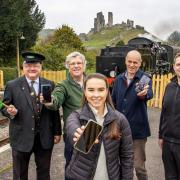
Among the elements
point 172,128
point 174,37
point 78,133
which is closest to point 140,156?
point 172,128

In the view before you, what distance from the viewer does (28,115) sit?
13.1 ft

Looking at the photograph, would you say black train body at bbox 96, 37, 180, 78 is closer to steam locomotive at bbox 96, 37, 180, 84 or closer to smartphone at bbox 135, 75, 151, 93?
steam locomotive at bbox 96, 37, 180, 84

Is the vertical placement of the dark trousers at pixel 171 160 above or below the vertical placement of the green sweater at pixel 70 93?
below

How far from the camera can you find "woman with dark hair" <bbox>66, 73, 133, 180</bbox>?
2830 mm

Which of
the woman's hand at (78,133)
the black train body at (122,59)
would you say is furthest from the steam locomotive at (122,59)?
the woman's hand at (78,133)

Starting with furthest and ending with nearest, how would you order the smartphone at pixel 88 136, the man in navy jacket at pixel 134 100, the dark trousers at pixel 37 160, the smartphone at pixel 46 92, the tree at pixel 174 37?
1. the tree at pixel 174 37
2. the man in navy jacket at pixel 134 100
3. the dark trousers at pixel 37 160
4. the smartphone at pixel 46 92
5. the smartphone at pixel 88 136

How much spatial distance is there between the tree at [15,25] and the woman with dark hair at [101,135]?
27.1 meters

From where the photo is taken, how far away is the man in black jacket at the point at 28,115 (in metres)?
3.96

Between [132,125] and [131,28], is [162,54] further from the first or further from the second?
[131,28]

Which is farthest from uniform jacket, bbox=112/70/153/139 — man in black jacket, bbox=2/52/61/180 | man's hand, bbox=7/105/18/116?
man's hand, bbox=7/105/18/116

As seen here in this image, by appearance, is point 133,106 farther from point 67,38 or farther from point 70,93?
point 67,38

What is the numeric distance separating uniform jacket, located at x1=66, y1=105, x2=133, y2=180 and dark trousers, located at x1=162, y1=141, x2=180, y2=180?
1026 millimetres

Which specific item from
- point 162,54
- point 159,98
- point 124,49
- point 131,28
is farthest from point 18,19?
point 131,28

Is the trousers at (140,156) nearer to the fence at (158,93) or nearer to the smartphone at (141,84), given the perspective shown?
the smartphone at (141,84)
